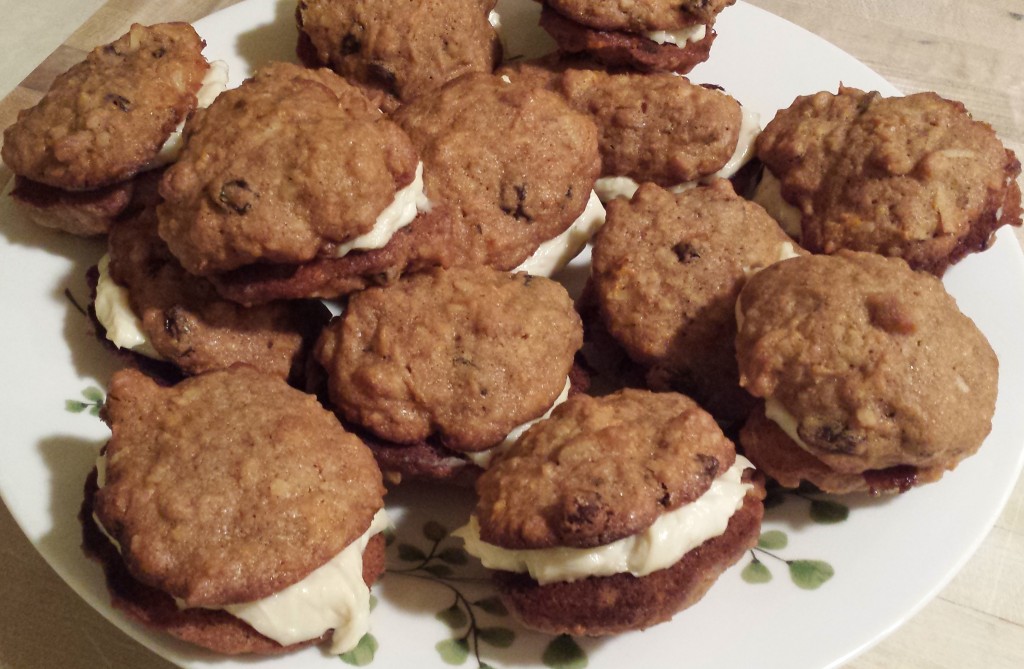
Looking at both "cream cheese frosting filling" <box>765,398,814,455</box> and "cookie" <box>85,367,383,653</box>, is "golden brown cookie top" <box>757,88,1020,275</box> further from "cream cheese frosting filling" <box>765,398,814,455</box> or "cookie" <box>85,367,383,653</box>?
"cookie" <box>85,367,383,653</box>

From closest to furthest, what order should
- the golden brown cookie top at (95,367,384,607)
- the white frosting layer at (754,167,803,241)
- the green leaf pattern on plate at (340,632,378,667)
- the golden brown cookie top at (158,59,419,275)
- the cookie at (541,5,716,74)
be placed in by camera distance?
1. the golden brown cookie top at (95,367,384,607)
2. the green leaf pattern on plate at (340,632,378,667)
3. the golden brown cookie top at (158,59,419,275)
4. the white frosting layer at (754,167,803,241)
5. the cookie at (541,5,716,74)

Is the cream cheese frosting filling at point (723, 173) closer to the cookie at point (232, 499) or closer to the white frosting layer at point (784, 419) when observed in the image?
the white frosting layer at point (784, 419)

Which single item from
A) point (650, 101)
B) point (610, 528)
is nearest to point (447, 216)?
point (650, 101)

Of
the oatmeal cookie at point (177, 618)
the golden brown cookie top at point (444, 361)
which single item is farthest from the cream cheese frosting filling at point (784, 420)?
the oatmeal cookie at point (177, 618)

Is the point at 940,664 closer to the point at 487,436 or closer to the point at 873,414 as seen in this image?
the point at 873,414

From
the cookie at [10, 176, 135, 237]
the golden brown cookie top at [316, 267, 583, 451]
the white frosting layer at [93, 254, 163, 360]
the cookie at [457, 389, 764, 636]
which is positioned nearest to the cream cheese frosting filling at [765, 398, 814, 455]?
the cookie at [457, 389, 764, 636]

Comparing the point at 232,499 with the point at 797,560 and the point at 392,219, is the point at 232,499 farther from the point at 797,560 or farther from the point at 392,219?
the point at 797,560

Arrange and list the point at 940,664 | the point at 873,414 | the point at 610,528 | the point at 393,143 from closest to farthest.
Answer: the point at 610,528, the point at 873,414, the point at 393,143, the point at 940,664
